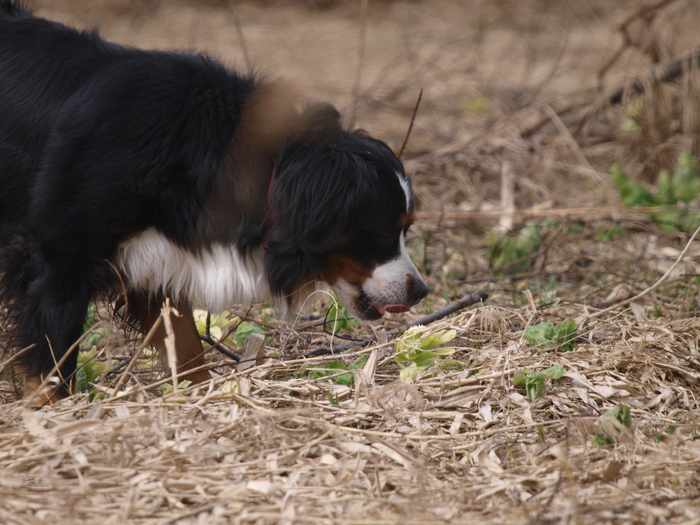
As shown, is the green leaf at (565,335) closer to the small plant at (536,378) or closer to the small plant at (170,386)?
the small plant at (536,378)

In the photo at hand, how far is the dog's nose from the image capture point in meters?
2.90

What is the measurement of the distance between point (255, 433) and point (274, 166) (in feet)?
3.39

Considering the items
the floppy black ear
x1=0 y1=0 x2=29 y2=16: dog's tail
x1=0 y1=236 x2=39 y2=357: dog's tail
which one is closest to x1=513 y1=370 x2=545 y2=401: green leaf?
the floppy black ear

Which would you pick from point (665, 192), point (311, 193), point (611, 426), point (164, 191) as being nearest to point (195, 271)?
point (164, 191)

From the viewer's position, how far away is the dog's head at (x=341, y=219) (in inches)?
104

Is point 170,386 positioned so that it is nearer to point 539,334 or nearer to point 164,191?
point 164,191

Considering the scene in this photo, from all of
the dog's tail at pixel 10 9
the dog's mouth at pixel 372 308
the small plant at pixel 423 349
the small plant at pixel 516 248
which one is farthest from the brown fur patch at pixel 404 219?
the dog's tail at pixel 10 9

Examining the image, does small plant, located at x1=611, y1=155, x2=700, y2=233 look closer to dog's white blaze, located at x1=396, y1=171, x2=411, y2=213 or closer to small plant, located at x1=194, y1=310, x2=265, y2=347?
dog's white blaze, located at x1=396, y1=171, x2=411, y2=213

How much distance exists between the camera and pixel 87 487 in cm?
181

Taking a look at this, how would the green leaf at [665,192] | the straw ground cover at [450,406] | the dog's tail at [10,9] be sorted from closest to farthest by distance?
the straw ground cover at [450,406], the dog's tail at [10,9], the green leaf at [665,192]

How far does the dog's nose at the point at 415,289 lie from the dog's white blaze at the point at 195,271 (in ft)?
1.91

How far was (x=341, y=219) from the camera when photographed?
265cm

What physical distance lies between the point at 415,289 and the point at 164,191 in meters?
1.07

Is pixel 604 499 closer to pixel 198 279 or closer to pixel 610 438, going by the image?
pixel 610 438
